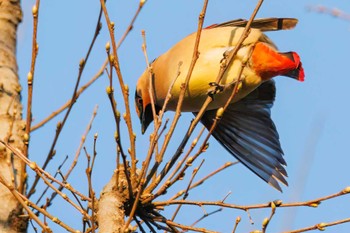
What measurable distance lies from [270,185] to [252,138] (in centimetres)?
71

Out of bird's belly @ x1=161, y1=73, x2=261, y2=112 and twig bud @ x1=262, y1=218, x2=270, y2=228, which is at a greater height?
bird's belly @ x1=161, y1=73, x2=261, y2=112

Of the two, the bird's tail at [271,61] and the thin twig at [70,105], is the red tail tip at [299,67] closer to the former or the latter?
the bird's tail at [271,61]

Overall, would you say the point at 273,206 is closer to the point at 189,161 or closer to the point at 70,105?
the point at 189,161

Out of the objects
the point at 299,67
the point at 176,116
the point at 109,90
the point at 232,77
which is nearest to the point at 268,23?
the point at 299,67

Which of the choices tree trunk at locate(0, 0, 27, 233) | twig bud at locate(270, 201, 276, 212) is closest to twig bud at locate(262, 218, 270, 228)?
twig bud at locate(270, 201, 276, 212)

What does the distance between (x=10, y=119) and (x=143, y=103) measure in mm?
886

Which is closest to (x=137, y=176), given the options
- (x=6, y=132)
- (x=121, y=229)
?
(x=121, y=229)

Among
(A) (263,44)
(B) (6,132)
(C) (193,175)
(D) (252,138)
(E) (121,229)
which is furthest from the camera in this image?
(D) (252,138)

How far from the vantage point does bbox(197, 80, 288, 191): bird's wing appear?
449 cm

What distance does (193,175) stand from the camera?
10.8ft

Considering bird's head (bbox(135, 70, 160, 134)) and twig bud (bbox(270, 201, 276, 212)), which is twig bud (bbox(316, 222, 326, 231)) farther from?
bird's head (bbox(135, 70, 160, 134))

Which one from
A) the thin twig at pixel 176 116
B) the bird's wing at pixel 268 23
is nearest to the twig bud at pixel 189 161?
the thin twig at pixel 176 116

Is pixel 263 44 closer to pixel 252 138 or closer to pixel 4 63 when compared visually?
pixel 252 138

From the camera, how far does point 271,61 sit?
421cm
